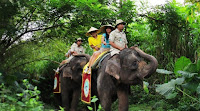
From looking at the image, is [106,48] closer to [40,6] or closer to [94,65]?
[94,65]

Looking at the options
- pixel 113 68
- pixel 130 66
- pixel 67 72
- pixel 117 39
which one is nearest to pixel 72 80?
pixel 67 72

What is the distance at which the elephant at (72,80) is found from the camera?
21.5ft

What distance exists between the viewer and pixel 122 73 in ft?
15.1

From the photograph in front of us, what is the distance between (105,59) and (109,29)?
767 millimetres

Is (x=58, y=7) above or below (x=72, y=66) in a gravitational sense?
above

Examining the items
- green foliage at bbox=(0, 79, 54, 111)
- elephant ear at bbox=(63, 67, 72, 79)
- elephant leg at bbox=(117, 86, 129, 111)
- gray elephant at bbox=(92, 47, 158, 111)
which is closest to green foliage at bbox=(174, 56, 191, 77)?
gray elephant at bbox=(92, 47, 158, 111)

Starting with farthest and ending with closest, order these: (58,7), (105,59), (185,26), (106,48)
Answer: (185,26) < (58,7) < (106,48) < (105,59)

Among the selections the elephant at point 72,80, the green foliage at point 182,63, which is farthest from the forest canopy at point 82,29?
the green foliage at point 182,63

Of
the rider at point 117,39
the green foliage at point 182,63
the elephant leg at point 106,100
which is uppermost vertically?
the rider at point 117,39

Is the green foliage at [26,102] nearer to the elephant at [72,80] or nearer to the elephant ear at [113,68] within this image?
the elephant ear at [113,68]

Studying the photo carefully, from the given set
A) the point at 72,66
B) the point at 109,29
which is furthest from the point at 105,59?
the point at 72,66

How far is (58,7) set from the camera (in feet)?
23.8

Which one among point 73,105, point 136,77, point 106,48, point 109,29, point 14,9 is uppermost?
point 14,9

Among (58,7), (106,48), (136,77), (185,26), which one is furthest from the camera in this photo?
(185,26)
